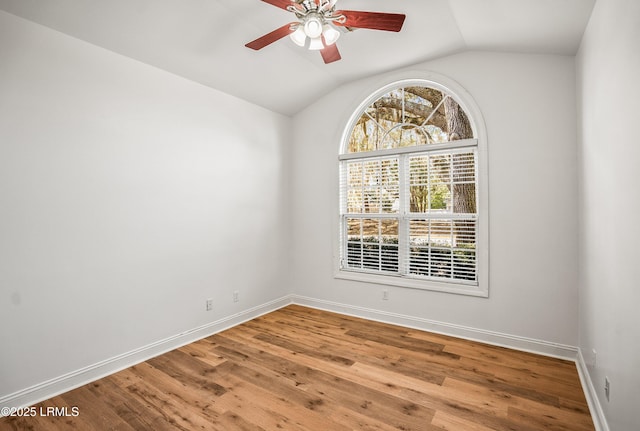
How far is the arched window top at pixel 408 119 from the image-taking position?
138 inches

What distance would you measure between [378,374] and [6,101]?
331cm

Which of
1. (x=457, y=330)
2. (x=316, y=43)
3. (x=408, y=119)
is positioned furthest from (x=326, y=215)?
(x=316, y=43)

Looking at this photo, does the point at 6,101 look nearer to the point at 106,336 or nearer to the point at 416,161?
the point at 106,336

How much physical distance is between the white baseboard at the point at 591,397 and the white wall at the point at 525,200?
0.31 metres

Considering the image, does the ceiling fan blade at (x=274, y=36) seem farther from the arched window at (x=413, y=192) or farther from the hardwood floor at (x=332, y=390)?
the hardwood floor at (x=332, y=390)

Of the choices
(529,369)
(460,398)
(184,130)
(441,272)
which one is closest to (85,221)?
(184,130)

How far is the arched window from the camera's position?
3.36 m

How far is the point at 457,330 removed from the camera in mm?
3348

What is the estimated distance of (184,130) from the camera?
10.6ft

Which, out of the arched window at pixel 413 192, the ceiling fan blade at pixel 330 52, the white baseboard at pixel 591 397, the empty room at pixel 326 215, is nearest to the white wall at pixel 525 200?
the empty room at pixel 326 215

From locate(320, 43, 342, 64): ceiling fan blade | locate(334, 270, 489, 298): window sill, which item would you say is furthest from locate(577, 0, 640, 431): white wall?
locate(320, 43, 342, 64): ceiling fan blade

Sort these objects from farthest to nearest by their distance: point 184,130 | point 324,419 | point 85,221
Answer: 1. point 184,130
2. point 85,221
3. point 324,419

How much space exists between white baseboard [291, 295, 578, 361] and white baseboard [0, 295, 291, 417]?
1.16 metres

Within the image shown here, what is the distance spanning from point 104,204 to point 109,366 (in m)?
1.33
